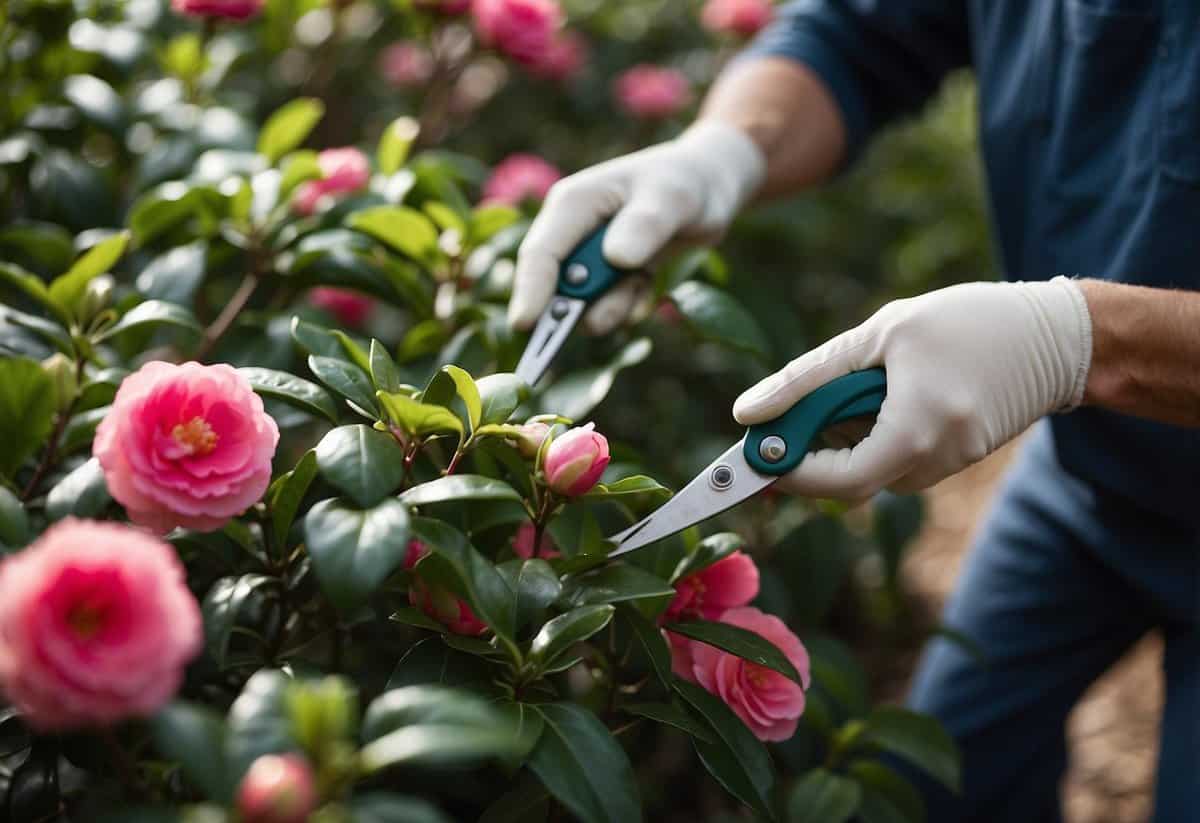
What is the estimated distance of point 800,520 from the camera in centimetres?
155

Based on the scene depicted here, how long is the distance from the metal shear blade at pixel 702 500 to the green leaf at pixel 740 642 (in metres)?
0.08

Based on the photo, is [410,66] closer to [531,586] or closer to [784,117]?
[784,117]

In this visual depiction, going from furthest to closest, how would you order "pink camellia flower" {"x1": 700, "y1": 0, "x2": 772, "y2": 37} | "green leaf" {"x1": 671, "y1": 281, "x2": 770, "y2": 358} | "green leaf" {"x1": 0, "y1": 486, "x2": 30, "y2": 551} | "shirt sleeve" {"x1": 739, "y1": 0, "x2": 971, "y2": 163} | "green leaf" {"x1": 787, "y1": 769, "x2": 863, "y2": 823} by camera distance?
"pink camellia flower" {"x1": 700, "y1": 0, "x2": 772, "y2": 37}
"shirt sleeve" {"x1": 739, "y1": 0, "x2": 971, "y2": 163}
"green leaf" {"x1": 671, "y1": 281, "x2": 770, "y2": 358}
"green leaf" {"x1": 787, "y1": 769, "x2": 863, "y2": 823}
"green leaf" {"x1": 0, "y1": 486, "x2": 30, "y2": 551}

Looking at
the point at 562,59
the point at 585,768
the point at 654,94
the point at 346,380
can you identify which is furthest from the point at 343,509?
the point at 654,94

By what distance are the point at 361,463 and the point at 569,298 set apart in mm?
518

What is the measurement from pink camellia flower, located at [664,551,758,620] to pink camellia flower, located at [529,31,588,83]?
1036 mm

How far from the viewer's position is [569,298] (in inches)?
49.5

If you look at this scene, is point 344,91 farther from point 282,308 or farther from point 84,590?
point 84,590

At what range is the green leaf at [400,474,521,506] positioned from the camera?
0.79 metres

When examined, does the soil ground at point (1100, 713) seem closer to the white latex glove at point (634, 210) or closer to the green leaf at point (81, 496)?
the white latex glove at point (634, 210)

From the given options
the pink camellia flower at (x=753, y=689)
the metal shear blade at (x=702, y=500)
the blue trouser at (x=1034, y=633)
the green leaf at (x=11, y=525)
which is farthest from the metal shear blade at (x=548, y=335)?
the blue trouser at (x=1034, y=633)

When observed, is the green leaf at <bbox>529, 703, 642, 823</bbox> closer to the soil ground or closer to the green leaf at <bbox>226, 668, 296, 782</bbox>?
the green leaf at <bbox>226, 668, 296, 782</bbox>

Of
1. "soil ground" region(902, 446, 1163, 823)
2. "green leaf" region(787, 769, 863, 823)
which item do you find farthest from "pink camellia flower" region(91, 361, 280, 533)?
"soil ground" region(902, 446, 1163, 823)

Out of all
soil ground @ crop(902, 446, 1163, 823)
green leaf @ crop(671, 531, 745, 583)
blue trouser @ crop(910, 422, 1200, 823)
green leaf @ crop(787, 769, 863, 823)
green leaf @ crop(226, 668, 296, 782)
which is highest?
green leaf @ crop(226, 668, 296, 782)
